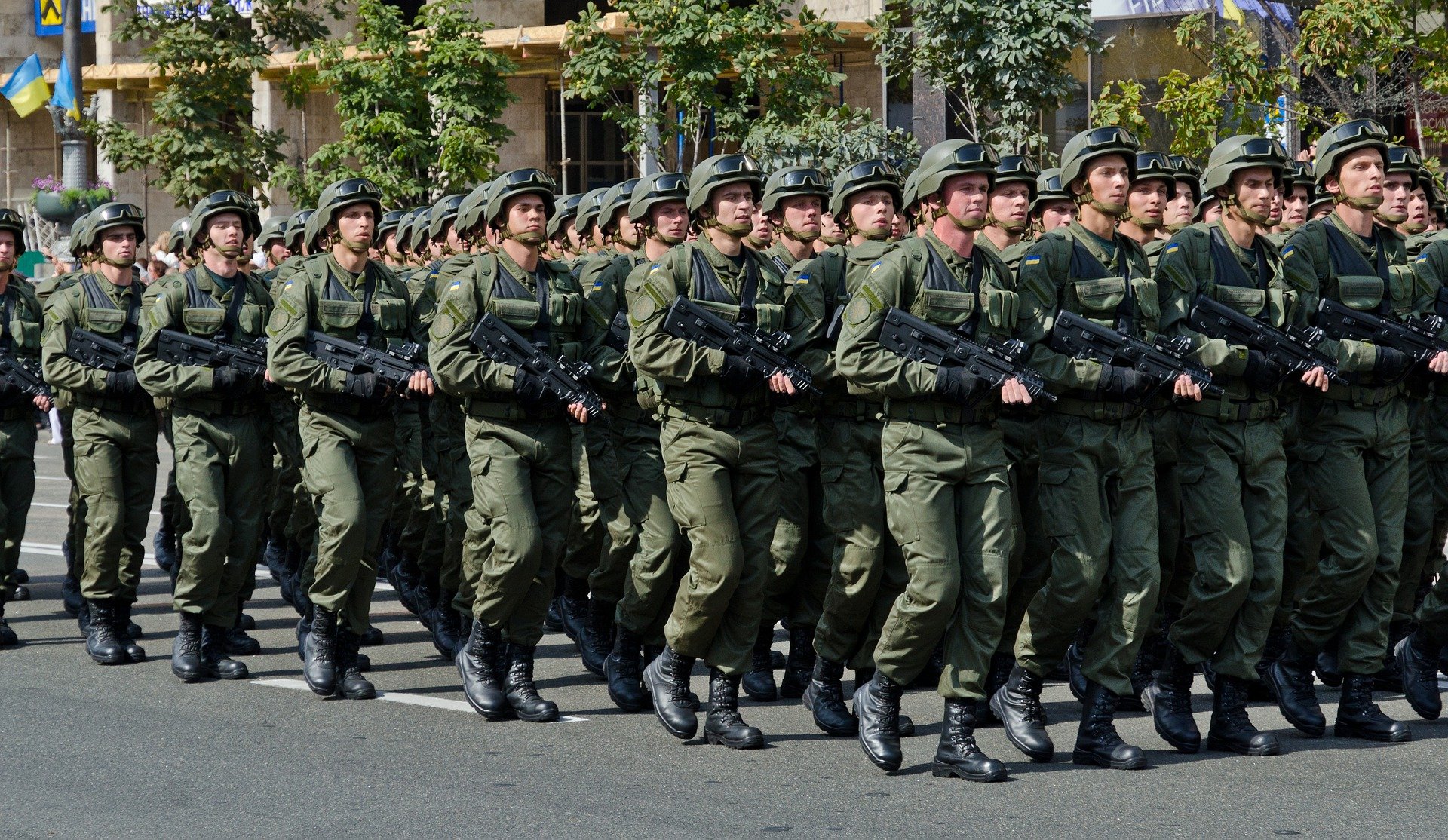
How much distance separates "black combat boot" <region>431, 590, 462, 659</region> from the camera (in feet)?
30.9

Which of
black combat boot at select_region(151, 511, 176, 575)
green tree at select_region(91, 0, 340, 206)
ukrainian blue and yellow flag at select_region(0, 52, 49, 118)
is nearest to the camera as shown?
black combat boot at select_region(151, 511, 176, 575)

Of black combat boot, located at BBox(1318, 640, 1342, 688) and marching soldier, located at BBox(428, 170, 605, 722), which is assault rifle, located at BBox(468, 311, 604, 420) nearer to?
marching soldier, located at BBox(428, 170, 605, 722)

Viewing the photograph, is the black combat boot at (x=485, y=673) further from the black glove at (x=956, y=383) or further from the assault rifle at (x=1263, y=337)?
the assault rifle at (x=1263, y=337)

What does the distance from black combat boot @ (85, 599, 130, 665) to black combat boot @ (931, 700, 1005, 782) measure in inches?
177

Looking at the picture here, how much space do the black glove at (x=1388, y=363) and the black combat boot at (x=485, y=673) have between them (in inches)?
147

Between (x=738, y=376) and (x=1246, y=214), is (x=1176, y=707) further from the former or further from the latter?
(x=738, y=376)

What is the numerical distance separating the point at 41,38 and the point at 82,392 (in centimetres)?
3181

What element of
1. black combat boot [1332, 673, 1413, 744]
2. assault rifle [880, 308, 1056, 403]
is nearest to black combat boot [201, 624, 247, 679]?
assault rifle [880, 308, 1056, 403]

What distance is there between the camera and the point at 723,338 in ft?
24.1

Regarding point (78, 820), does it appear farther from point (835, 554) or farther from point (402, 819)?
point (835, 554)

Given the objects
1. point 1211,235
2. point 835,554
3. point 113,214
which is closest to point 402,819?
point 835,554

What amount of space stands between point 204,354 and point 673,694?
3.02 metres

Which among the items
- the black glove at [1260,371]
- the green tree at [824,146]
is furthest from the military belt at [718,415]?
the green tree at [824,146]

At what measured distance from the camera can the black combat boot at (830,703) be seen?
748 centimetres
